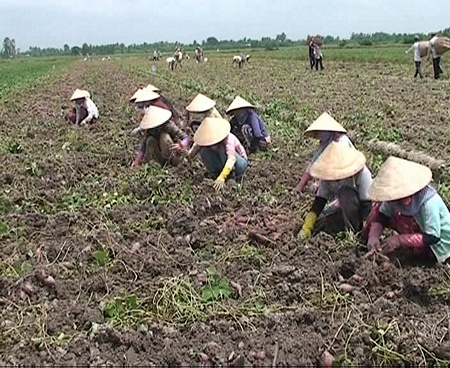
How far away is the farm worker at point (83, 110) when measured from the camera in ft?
39.7

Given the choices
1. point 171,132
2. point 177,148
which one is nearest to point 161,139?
point 171,132

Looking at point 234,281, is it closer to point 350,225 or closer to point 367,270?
point 367,270

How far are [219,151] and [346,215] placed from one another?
2.13 m

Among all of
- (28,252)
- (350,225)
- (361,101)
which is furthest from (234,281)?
(361,101)

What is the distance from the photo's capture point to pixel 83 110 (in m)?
12.6

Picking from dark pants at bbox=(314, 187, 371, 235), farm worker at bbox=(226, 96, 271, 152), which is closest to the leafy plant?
dark pants at bbox=(314, 187, 371, 235)

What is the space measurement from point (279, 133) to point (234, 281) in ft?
20.2

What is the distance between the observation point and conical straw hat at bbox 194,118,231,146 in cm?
675

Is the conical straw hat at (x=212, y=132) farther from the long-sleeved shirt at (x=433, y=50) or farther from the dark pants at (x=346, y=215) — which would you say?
the long-sleeved shirt at (x=433, y=50)

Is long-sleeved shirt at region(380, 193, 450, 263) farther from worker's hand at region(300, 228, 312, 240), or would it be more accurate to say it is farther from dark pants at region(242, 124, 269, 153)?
dark pants at region(242, 124, 269, 153)

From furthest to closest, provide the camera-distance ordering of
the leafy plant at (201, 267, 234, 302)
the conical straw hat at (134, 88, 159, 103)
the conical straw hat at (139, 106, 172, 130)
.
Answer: the conical straw hat at (134, 88, 159, 103) < the conical straw hat at (139, 106, 172, 130) < the leafy plant at (201, 267, 234, 302)

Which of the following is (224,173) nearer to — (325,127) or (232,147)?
(232,147)

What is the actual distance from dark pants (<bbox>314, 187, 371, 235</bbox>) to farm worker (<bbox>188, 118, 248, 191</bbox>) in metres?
1.50

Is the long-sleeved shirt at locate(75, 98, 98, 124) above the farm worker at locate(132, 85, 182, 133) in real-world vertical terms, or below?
below
